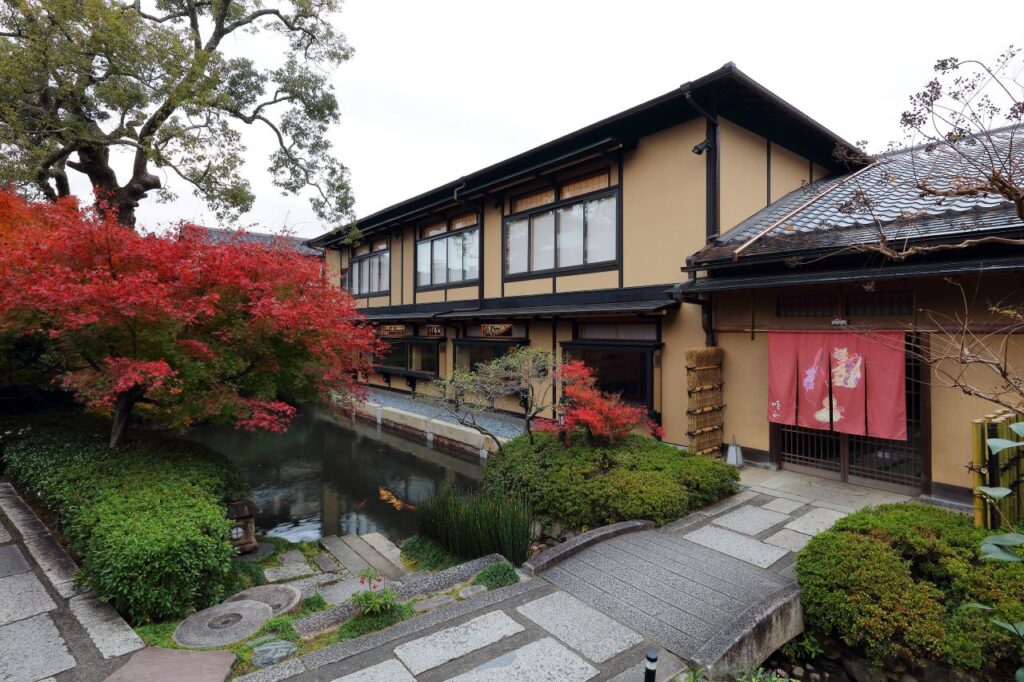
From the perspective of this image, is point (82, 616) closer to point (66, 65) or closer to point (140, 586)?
point (140, 586)

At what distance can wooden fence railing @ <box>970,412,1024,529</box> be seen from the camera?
5102mm

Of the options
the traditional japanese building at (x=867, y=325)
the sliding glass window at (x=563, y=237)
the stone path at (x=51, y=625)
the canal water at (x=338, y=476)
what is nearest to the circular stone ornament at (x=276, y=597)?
the stone path at (x=51, y=625)

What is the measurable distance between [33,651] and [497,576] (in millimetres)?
4091

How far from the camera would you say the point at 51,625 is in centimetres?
476

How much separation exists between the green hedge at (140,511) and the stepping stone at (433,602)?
7.14 ft

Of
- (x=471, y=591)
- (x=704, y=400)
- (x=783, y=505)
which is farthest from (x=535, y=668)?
(x=704, y=400)

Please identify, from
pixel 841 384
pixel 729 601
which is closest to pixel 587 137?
pixel 841 384

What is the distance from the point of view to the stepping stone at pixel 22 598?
196 inches

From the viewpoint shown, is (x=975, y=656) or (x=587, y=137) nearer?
(x=975, y=656)

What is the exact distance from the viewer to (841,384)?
8484 mm

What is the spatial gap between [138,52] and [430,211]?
330 inches

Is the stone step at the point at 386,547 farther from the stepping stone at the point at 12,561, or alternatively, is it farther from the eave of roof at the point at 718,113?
the eave of roof at the point at 718,113

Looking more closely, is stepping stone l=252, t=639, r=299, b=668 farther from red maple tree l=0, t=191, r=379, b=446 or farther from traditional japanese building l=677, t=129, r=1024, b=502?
traditional japanese building l=677, t=129, r=1024, b=502

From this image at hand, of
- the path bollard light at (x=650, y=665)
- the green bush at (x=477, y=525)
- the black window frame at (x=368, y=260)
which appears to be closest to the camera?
the path bollard light at (x=650, y=665)
